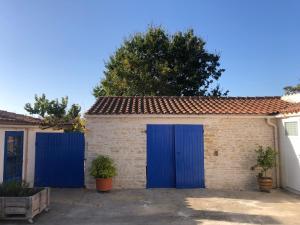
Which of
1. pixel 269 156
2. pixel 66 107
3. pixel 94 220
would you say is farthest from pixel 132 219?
pixel 66 107

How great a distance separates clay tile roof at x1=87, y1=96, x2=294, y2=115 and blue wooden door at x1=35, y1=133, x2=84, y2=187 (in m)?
1.59

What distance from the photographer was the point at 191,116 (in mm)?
12383

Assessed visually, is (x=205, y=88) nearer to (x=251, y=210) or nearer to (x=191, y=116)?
(x=191, y=116)

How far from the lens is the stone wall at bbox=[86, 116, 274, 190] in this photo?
481 inches

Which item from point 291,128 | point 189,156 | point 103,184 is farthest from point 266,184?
point 103,184

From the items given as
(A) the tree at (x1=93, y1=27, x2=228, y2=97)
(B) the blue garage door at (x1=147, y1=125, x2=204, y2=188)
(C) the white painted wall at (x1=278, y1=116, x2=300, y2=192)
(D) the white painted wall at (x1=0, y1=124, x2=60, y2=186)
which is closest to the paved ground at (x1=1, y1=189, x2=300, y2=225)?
(B) the blue garage door at (x1=147, y1=125, x2=204, y2=188)

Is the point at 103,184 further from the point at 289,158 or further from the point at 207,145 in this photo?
the point at 289,158

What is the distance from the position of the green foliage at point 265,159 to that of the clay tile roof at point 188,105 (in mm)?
1540

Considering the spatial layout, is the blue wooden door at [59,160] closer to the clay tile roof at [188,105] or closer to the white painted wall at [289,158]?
the clay tile roof at [188,105]

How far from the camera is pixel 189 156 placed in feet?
40.6

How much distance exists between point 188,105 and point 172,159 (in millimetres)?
2694

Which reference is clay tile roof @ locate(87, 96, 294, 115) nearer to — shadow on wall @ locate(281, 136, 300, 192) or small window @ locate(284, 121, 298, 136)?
small window @ locate(284, 121, 298, 136)

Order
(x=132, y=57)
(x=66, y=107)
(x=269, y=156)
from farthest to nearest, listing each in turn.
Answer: (x=66, y=107), (x=132, y=57), (x=269, y=156)

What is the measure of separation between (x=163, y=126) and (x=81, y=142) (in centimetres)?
337
